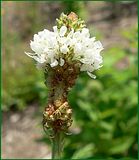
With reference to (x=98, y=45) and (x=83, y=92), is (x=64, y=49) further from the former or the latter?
(x=83, y=92)

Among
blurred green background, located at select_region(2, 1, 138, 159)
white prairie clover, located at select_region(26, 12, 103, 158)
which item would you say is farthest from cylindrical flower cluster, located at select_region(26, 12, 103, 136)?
blurred green background, located at select_region(2, 1, 138, 159)

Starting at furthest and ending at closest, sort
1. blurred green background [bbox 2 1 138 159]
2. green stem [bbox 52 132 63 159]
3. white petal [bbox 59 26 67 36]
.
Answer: blurred green background [bbox 2 1 138 159]
green stem [bbox 52 132 63 159]
white petal [bbox 59 26 67 36]

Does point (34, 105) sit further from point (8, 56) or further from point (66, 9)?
point (66, 9)

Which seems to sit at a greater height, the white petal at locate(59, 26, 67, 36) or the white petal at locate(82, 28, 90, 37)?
the white petal at locate(82, 28, 90, 37)

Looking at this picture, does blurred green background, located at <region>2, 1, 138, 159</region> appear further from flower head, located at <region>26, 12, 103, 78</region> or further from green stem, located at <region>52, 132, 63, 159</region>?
flower head, located at <region>26, 12, 103, 78</region>

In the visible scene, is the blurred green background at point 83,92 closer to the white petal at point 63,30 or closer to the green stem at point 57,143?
the green stem at point 57,143

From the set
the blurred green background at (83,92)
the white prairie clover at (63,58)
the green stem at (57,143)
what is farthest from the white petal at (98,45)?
the blurred green background at (83,92)

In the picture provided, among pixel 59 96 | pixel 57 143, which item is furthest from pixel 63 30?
pixel 57 143
